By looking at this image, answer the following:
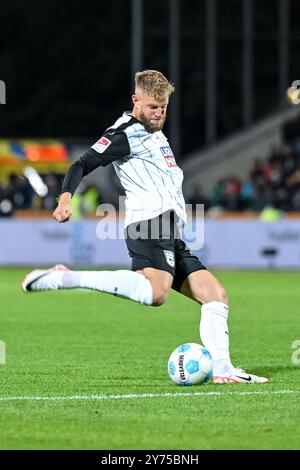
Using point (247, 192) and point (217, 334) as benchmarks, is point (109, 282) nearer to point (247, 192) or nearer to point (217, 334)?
point (217, 334)

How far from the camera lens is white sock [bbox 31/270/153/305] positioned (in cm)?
846

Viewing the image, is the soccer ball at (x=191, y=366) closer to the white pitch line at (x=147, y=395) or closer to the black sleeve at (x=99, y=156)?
the white pitch line at (x=147, y=395)

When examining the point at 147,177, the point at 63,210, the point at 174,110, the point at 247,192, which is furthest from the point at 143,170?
the point at 174,110

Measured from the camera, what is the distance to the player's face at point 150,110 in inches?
346

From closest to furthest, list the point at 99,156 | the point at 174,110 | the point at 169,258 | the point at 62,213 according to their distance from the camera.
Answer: the point at 62,213 → the point at 99,156 → the point at 169,258 → the point at 174,110

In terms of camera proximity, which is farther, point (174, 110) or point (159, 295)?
point (174, 110)

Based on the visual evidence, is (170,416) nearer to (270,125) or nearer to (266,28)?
(270,125)

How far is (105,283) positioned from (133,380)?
3.06ft

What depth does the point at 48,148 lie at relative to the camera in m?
38.5

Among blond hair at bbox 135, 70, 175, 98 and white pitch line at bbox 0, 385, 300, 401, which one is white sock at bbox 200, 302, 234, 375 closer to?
white pitch line at bbox 0, 385, 300, 401

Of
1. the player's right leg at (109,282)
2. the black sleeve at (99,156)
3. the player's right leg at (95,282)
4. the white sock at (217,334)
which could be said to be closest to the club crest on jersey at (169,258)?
the player's right leg at (109,282)

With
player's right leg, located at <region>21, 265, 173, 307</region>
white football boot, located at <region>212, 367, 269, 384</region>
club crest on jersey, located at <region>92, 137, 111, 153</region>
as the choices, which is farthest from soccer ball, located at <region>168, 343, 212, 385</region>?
club crest on jersey, located at <region>92, 137, 111, 153</region>

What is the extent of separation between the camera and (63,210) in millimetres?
8344

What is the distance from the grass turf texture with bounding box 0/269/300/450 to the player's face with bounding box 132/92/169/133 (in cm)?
179
